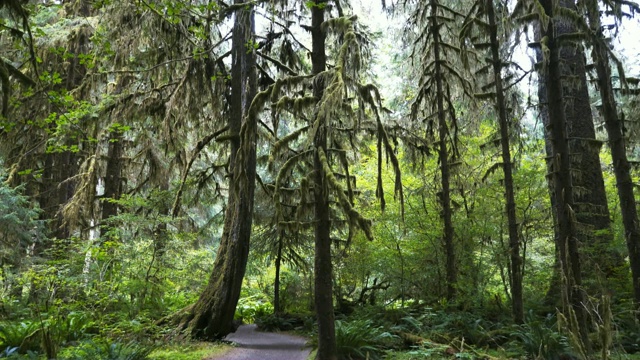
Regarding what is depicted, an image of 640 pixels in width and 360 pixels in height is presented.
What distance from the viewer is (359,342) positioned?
A: 22.4 feet

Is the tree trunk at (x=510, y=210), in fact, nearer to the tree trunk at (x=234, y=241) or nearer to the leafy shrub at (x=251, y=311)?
the tree trunk at (x=234, y=241)

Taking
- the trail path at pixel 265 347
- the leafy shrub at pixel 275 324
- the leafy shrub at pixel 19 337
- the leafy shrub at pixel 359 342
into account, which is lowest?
the trail path at pixel 265 347

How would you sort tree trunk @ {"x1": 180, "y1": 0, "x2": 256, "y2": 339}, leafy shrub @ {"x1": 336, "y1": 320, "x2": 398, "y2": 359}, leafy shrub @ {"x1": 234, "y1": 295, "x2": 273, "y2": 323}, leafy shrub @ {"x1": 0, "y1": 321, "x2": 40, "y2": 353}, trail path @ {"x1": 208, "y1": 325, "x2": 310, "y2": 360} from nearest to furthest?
leafy shrub @ {"x1": 0, "y1": 321, "x2": 40, "y2": 353}
leafy shrub @ {"x1": 336, "y1": 320, "x2": 398, "y2": 359}
trail path @ {"x1": 208, "y1": 325, "x2": 310, "y2": 360}
tree trunk @ {"x1": 180, "y1": 0, "x2": 256, "y2": 339}
leafy shrub @ {"x1": 234, "y1": 295, "x2": 273, "y2": 323}

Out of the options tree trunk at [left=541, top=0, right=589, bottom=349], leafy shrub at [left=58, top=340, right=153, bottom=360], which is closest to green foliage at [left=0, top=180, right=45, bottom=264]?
leafy shrub at [left=58, top=340, right=153, bottom=360]

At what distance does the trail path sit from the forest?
0.33 m

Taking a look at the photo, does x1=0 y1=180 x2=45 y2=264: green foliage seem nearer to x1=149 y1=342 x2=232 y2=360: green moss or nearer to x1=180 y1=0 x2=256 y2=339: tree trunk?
x1=180 y1=0 x2=256 y2=339: tree trunk

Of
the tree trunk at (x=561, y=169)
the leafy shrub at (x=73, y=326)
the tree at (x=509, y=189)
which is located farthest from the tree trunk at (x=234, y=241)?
the tree trunk at (x=561, y=169)

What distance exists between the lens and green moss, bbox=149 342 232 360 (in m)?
6.68

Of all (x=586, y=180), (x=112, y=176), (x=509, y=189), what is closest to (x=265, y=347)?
(x=509, y=189)

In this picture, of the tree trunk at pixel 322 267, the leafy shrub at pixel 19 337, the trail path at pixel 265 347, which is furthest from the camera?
the trail path at pixel 265 347

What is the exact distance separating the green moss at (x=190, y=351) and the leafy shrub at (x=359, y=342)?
2242 mm

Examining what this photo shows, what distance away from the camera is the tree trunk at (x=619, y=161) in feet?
25.6

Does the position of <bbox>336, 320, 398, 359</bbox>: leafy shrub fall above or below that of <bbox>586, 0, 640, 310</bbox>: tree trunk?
below

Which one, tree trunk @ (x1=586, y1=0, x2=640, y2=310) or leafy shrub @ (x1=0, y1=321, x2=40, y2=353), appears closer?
leafy shrub @ (x1=0, y1=321, x2=40, y2=353)
